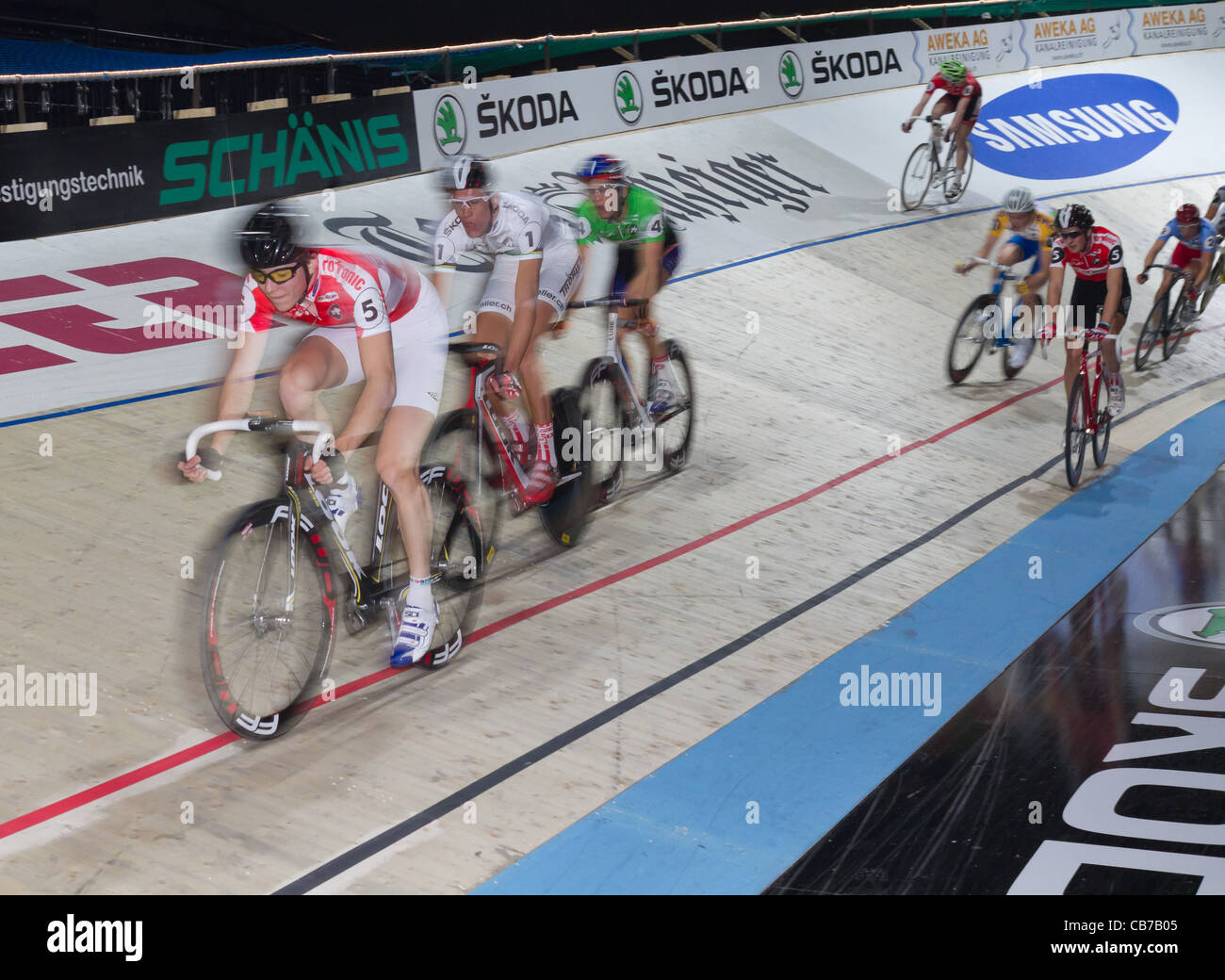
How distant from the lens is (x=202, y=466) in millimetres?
3088

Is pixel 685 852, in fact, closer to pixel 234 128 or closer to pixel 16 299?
pixel 16 299

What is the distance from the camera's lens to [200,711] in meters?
3.52

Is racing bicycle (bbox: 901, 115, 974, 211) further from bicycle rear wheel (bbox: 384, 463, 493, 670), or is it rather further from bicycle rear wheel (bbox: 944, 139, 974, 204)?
bicycle rear wheel (bbox: 384, 463, 493, 670)

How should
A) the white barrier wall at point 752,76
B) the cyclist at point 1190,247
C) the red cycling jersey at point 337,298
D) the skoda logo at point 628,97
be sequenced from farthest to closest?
the skoda logo at point 628,97
the white barrier wall at point 752,76
the cyclist at point 1190,247
the red cycling jersey at point 337,298

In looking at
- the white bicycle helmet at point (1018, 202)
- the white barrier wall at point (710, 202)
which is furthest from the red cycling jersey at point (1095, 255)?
the white barrier wall at point (710, 202)

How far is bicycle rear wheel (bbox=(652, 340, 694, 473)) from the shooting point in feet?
19.2

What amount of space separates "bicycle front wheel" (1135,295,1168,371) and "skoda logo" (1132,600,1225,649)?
16.4 feet

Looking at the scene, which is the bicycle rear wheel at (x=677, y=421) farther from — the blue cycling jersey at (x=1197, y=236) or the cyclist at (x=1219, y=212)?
the cyclist at (x=1219, y=212)

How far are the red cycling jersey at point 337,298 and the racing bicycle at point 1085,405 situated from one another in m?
4.39

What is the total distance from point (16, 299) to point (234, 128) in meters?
2.59

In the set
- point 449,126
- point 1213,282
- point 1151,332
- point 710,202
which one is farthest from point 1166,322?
point 449,126

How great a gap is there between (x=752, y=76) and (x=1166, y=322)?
579 cm

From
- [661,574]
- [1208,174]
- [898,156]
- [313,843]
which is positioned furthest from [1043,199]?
[313,843]

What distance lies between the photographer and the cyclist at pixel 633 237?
5.22 meters
